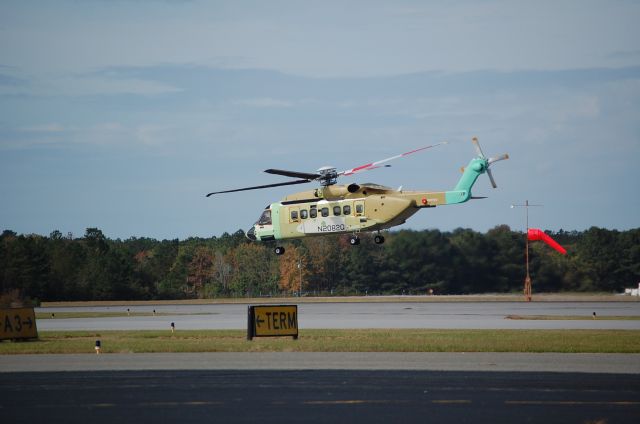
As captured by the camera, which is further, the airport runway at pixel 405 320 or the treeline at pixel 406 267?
the treeline at pixel 406 267

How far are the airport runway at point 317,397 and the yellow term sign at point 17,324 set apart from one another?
12.5 meters

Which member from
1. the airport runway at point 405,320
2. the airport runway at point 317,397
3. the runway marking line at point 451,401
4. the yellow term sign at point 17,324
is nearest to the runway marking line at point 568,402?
the airport runway at point 317,397

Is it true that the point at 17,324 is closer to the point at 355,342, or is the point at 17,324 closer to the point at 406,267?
the point at 355,342

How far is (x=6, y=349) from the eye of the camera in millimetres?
35375

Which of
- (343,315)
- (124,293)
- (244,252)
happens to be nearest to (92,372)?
(343,315)

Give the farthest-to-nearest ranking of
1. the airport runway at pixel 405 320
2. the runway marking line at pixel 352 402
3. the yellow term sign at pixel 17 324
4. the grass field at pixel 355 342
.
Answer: the airport runway at pixel 405 320 → the yellow term sign at pixel 17 324 → the grass field at pixel 355 342 → the runway marking line at pixel 352 402

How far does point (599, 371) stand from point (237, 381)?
32.8 ft

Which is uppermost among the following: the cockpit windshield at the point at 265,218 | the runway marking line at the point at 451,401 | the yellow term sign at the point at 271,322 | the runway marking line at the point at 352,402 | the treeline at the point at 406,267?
the cockpit windshield at the point at 265,218

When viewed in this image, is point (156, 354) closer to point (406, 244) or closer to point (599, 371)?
point (599, 371)

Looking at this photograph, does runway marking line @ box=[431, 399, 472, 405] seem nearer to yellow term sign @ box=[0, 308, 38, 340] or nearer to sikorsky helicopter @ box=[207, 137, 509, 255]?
yellow term sign @ box=[0, 308, 38, 340]

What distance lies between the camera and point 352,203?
60875 millimetres

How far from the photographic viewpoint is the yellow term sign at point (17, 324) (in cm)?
3894

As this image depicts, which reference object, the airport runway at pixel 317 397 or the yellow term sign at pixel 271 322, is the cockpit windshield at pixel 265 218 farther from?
the airport runway at pixel 317 397

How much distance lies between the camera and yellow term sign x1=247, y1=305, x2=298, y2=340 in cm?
3853
